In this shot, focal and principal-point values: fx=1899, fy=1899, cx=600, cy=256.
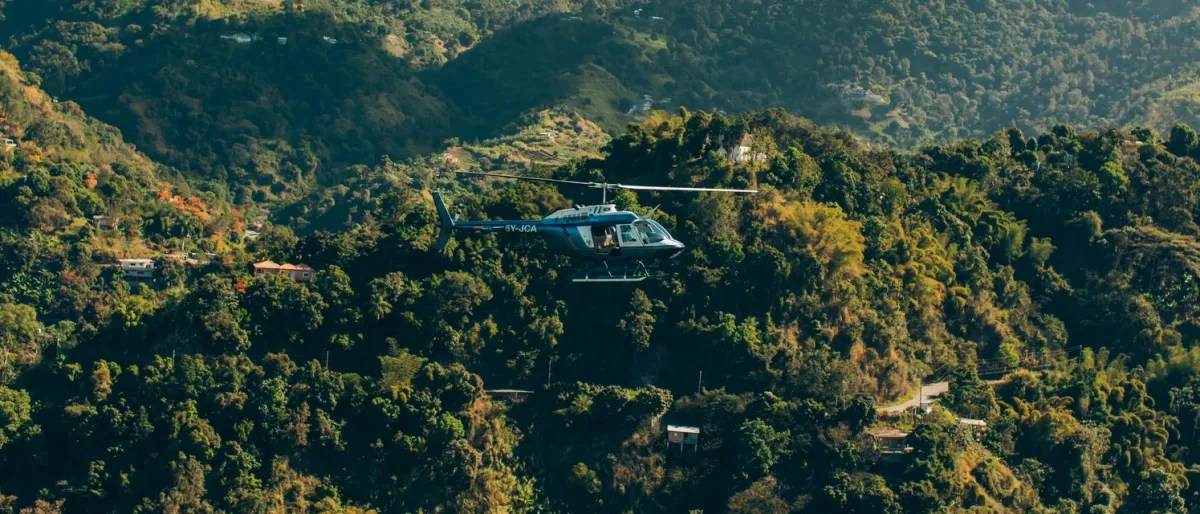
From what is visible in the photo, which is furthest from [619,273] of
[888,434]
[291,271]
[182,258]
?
[182,258]

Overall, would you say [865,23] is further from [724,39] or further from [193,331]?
[193,331]

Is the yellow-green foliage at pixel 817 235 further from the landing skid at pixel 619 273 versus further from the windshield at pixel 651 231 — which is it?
the windshield at pixel 651 231

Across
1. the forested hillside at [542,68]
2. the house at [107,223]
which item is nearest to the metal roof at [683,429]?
the house at [107,223]

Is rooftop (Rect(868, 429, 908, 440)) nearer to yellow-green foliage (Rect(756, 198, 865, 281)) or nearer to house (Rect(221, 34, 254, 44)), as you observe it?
yellow-green foliage (Rect(756, 198, 865, 281))

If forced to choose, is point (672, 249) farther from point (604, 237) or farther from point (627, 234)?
point (604, 237)

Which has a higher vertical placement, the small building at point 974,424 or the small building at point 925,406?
the small building at point 974,424

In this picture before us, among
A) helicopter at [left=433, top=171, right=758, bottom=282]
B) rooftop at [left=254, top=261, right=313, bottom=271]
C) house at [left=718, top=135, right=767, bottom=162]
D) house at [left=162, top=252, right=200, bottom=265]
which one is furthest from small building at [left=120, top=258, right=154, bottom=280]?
helicopter at [left=433, top=171, right=758, bottom=282]

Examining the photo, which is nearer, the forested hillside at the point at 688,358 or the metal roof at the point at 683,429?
Result: the forested hillside at the point at 688,358
